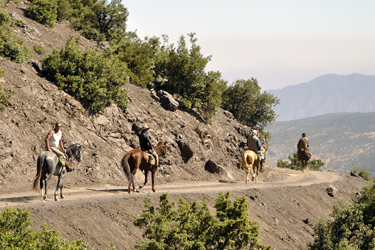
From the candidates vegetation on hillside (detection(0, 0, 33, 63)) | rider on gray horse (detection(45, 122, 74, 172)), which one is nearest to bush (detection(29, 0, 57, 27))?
vegetation on hillside (detection(0, 0, 33, 63))

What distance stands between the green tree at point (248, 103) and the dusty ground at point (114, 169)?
35.0ft

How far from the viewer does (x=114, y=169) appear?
1001 inches

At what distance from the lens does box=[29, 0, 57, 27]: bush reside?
37.3 meters

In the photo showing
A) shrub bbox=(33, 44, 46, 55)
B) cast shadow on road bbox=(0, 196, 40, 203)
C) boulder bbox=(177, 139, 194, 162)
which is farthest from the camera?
boulder bbox=(177, 139, 194, 162)

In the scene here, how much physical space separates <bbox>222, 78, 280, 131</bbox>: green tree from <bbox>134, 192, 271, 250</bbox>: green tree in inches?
1458

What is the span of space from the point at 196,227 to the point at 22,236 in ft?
19.3

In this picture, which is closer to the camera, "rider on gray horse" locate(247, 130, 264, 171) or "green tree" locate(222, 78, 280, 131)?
"rider on gray horse" locate(247, 130, 264, 171)

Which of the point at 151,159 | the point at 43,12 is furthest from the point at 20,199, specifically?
the point at 43,12

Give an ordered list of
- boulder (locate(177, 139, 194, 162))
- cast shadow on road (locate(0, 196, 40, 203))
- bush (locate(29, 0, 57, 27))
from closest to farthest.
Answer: cast shadow on road (locate(0, 196, 40, 203)) < boulder (locate(177, 139, 194, 162)) < bush (locate(29, 0, 57, 27))

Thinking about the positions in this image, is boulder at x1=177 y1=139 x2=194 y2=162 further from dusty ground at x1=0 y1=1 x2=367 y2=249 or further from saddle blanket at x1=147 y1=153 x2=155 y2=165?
saddle blanket at x1=147 y1=153 x2=155 y2=165

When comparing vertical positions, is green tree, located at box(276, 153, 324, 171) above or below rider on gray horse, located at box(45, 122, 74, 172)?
below

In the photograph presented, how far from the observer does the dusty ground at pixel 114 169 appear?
623 inches

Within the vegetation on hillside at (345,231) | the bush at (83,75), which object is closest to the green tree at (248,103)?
the bush at (83,75)

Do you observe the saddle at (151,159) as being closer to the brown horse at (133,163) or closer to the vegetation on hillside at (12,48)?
the brown horse at (133,163)
